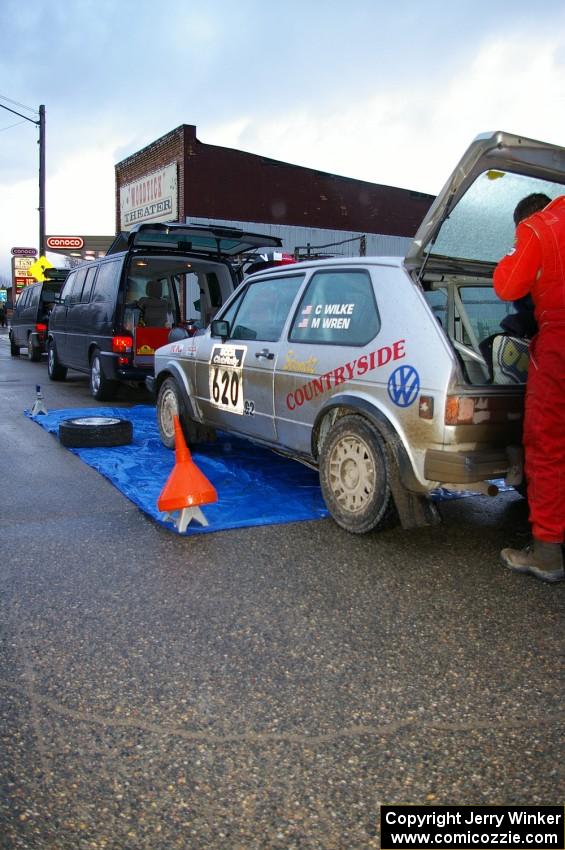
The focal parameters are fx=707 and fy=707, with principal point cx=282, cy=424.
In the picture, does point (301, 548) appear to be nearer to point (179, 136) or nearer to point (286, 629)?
point (286, 629)

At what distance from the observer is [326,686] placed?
268cm

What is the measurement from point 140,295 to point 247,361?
17.9 ft

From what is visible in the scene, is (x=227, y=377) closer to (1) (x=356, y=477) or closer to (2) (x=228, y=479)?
(2) (x=228, y=479)

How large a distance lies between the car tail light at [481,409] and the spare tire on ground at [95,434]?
13.5ft

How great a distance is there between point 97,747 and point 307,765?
2.24 ft

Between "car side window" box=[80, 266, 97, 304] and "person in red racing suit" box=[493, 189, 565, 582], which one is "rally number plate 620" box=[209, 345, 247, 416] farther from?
"car side window" box=[80, 266, 97, 304]

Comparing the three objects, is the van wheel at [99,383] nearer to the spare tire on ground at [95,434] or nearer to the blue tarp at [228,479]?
the blue tarp at [228,479]

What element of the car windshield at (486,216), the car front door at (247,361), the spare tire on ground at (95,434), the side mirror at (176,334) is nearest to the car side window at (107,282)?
the side mirror at (176,334)

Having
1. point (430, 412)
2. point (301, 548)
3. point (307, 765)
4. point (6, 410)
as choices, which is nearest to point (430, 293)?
point (430, 412)

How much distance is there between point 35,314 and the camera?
55.7 ft

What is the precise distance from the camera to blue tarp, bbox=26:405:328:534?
4.88 meters

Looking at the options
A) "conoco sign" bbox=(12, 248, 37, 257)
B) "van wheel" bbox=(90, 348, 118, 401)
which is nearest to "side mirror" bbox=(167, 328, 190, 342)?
"van wheel" bbox=(90, 348, 118, 401)

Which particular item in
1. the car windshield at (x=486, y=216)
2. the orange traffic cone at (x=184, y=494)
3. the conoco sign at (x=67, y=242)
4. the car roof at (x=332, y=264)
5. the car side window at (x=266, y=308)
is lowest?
the orange traffic cone at (x=184, y=494)

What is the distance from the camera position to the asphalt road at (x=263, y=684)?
79.8 inches
